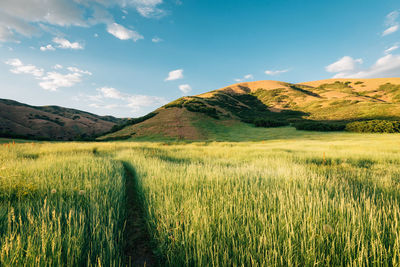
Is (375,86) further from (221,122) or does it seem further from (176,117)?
(176,117)

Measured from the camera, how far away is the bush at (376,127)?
25.4 meters

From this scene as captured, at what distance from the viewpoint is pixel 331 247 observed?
1.44 metres

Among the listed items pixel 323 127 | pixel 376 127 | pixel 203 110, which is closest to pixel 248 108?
pixel 203 110

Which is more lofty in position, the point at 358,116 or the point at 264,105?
the point at 264,105

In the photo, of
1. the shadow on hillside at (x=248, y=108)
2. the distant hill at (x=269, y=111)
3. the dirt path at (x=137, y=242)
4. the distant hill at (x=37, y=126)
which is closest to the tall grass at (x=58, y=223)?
the dirt path at (x=137, y=242)

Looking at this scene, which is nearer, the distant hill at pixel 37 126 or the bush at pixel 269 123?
the distant hill at pixel 37 126

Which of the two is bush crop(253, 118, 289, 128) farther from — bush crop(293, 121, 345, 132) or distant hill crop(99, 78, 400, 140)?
bush crop(293, 121, 345, 132)

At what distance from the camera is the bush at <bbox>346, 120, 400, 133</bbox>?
2542cm

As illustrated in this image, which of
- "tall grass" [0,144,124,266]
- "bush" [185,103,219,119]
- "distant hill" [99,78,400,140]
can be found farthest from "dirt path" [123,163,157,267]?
"bush" [185,103,219,119]

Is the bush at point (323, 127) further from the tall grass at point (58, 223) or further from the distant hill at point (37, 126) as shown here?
the distant hill at point (37, 126)

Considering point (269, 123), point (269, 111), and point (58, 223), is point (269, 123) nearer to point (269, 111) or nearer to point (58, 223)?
point (269, 111)

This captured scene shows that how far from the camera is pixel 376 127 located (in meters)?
27.1

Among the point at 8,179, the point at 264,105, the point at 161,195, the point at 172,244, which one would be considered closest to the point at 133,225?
the point at 161,195

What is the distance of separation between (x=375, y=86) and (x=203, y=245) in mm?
119891
